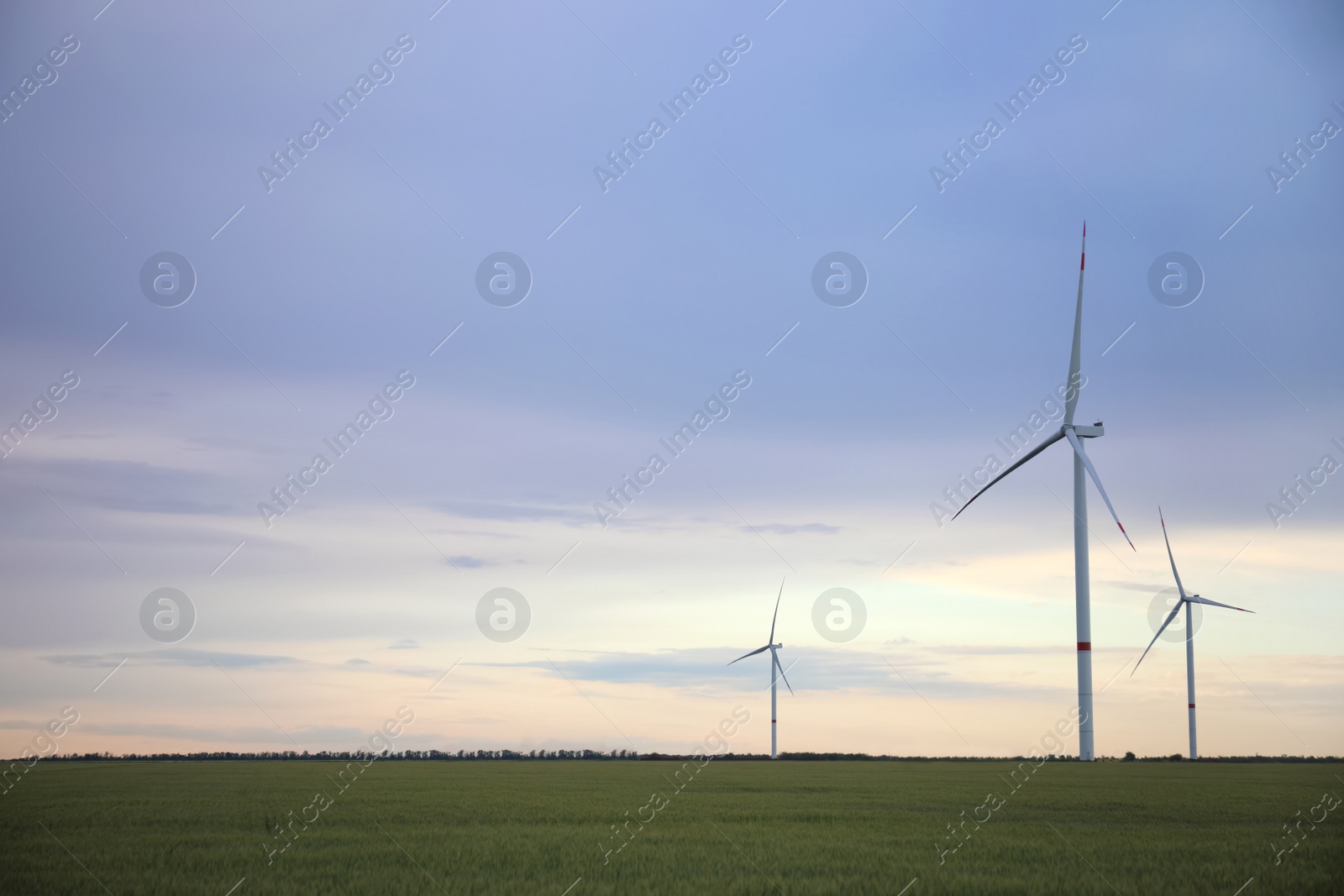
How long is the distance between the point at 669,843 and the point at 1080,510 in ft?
149

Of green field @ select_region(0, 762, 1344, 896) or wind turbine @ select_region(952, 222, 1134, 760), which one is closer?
green field @ select_region(0, 762, 1344, 896)

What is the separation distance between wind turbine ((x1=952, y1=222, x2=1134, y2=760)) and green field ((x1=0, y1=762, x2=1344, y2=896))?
1535 centimetres

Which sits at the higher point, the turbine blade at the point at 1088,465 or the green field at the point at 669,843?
the turbine blade at the point at 1088,465

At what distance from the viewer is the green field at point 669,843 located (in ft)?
59.1

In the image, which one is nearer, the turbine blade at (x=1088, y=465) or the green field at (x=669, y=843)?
the green field at (x=669, y=843)

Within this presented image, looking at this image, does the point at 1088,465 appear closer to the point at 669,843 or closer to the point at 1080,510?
the point at 1080,510

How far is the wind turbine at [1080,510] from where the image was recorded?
59.0m

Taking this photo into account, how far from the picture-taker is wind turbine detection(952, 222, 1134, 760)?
5897 centimetres

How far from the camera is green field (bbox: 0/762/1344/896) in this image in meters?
Answer: 18.0

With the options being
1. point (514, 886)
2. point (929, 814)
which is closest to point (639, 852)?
point (514, 886)

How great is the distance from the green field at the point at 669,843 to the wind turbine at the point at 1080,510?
50.4 ft

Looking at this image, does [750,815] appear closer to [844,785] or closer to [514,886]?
[514,886]

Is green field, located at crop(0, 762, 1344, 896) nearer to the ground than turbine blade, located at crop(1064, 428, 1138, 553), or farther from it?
nearer to the ground

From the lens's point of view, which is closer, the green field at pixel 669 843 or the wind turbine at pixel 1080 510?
the green field at pixel 669 843
